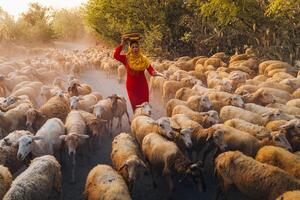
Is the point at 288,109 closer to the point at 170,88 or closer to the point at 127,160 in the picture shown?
the point at 170,88

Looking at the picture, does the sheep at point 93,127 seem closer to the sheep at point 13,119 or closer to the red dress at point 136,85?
the red dress at point 136,85

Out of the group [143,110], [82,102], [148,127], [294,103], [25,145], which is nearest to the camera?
[25,145]

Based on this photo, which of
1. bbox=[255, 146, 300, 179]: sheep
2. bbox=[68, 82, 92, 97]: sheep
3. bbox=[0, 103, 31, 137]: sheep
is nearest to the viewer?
bbox=[255, 146, 300, 179]: sheep

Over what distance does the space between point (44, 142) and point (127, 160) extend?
7.30 ft

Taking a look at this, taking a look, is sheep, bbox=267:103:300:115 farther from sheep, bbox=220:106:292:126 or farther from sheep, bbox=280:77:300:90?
sheep, bbox=280:77:300:90

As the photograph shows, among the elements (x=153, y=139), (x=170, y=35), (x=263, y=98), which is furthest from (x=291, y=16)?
(x=153, y=139)

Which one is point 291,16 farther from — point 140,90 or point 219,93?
point 140,90

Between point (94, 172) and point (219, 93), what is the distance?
5.76m

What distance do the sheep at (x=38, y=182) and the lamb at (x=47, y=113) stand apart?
3031 millimetres

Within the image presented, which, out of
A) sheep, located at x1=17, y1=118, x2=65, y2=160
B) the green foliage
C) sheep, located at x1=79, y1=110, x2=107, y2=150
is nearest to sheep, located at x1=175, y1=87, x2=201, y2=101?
sheep, located at x1=79, y1=110, x2=107, y2=150

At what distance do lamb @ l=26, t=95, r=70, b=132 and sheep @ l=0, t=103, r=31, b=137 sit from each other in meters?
0.25

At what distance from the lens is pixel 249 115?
9391mm

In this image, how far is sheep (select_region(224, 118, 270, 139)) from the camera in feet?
26.5

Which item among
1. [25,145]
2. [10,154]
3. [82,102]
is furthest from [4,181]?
[82,102]
